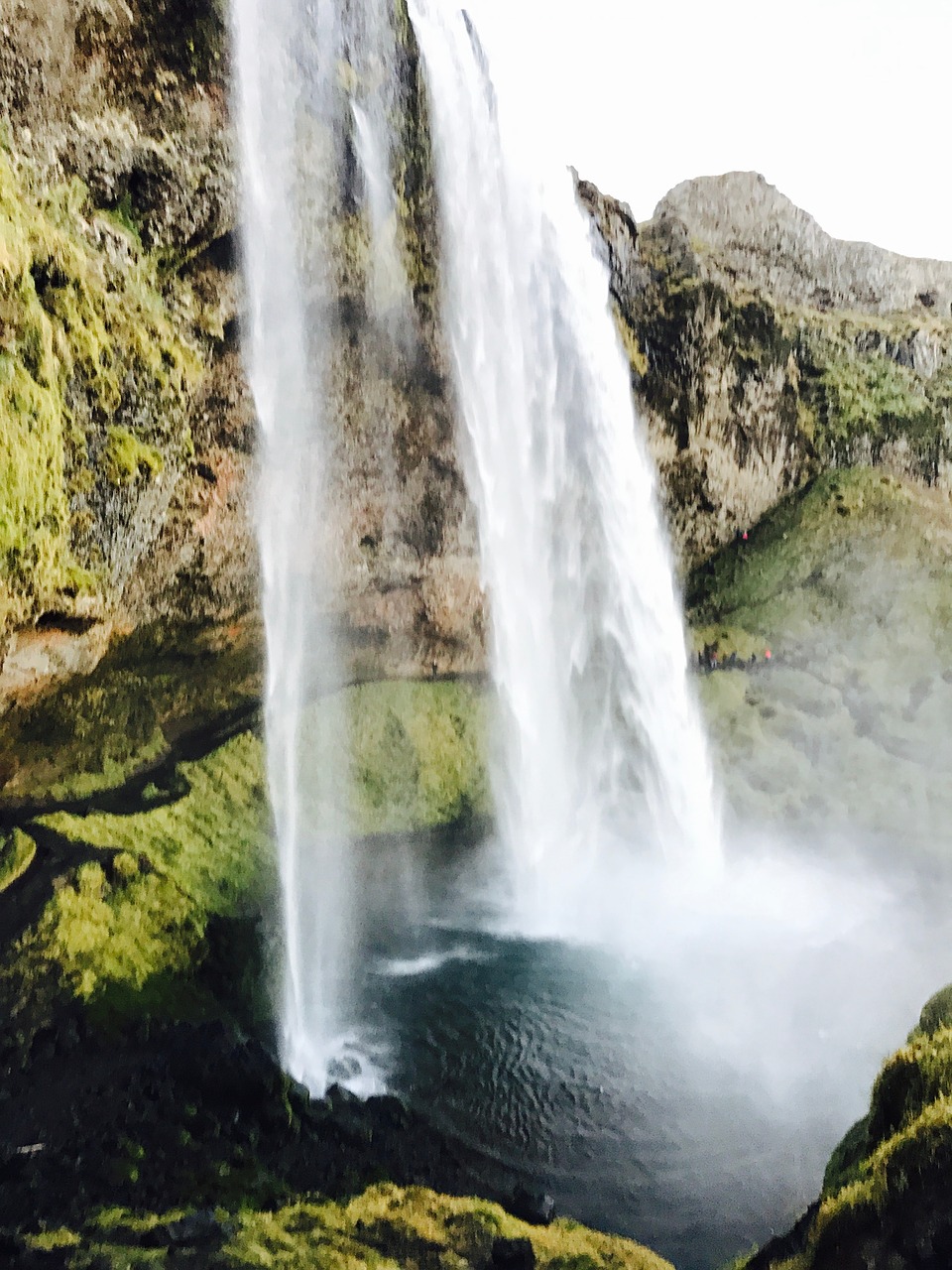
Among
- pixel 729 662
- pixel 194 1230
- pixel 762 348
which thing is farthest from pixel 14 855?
pixel 762 348

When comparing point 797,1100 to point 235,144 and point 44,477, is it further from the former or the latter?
point 235,144

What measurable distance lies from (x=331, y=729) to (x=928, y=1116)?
43.1ft

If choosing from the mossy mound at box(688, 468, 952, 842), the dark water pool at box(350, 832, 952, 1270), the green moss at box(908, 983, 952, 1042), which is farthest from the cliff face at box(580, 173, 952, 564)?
the green moss at box(908, 983, 952, 1042)

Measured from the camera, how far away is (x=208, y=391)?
493 inches

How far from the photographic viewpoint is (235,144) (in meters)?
11.8

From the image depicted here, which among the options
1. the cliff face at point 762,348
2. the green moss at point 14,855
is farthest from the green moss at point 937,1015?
the cliff face at point 762,348

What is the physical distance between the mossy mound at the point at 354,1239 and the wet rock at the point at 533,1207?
0.18 metres

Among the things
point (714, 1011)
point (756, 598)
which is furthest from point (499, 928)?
point (756, 598)

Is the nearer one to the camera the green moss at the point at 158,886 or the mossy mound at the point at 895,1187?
the mossy mound at the point at 895,1187

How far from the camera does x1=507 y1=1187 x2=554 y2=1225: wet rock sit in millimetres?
7410

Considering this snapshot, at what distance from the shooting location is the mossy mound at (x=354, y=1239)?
6.45 m

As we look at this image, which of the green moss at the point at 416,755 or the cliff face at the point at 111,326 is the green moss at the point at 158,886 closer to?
the green moss at the point at 416,755

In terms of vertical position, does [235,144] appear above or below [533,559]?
above

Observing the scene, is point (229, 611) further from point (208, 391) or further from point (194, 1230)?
point (194, 1230)
